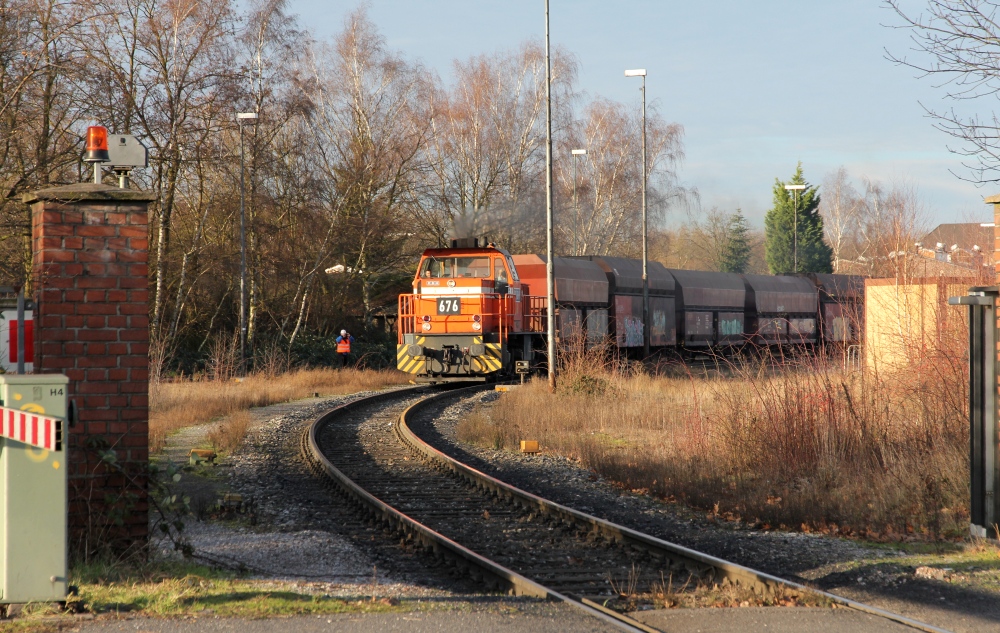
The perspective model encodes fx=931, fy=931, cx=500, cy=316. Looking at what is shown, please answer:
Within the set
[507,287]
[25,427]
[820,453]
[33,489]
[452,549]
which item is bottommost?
[452,549]

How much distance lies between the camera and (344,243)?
32.5m

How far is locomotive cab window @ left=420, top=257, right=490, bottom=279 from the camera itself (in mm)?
21688

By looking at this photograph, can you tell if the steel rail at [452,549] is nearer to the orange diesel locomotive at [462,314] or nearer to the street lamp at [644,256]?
the orange diesel locomotive at [462,314]

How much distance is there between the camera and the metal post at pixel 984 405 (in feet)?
22.5

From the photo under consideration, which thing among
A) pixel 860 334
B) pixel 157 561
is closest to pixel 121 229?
pixel 157 561

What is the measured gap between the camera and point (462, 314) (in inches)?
848

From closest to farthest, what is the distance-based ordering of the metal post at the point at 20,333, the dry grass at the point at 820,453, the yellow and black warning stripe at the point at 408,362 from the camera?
the metal post at the point at 20,333, the dry grass at the point at 820,453, the yellow and black warning stripe at the point at 408,362

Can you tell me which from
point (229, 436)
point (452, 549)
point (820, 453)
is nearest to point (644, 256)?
point (229, 436)

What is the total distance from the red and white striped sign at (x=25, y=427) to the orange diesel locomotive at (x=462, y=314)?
16.5 m

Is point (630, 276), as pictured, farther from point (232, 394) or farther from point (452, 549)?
point (452, 549)

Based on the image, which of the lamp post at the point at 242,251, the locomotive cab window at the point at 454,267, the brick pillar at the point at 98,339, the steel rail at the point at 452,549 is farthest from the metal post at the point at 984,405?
the lamp post at the point at 242,251

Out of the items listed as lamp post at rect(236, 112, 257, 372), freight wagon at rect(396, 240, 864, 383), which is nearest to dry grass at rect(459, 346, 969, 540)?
freight wagon at rect(396, 240, 864, 383)

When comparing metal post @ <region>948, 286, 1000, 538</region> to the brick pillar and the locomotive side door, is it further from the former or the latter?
the locomotive side door

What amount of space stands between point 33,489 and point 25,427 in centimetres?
35
